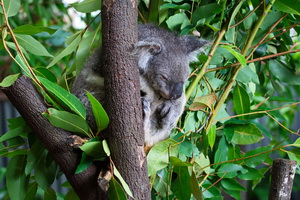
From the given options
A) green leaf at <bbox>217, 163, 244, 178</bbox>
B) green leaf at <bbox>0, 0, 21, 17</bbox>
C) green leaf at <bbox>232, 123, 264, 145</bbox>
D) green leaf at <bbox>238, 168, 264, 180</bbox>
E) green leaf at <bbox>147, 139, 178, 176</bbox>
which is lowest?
green leaf at <bbox>238, 168, 264, 180</bbox>

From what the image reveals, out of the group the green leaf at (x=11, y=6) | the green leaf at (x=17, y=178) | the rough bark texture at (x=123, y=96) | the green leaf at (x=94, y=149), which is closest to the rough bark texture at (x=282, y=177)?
the rough bark texture at (x=123, y=96)

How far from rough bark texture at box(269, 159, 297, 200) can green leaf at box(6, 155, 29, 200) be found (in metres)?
0.93

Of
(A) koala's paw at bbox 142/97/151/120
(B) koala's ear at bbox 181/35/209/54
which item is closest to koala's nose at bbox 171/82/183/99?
(A) koala's paw at bbox 142/97/151/120

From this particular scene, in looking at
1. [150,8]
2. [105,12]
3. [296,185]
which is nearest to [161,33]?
[150,8]

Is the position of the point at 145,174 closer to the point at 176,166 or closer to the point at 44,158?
the point at 176,166

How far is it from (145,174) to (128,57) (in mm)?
359

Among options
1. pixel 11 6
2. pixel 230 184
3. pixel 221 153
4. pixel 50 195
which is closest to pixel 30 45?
pixel 11 6

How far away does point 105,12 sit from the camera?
1.12 meters

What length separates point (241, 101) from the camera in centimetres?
157

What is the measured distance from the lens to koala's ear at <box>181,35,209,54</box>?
5.00 ft

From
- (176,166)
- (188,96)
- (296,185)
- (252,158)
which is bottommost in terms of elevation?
(296,185)

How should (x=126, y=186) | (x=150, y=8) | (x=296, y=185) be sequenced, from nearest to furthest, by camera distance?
1. (x=126, y=186)
2. (x=150, y=8)
3. (x=296, y=185)

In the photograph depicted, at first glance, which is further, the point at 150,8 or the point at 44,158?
the point at 150,8

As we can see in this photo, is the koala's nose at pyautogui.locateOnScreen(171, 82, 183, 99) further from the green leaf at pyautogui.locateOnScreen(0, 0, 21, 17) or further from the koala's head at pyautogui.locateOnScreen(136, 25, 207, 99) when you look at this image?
the green leaf at pyautogui.locateOnScreen(0, 0, 21, 17)
